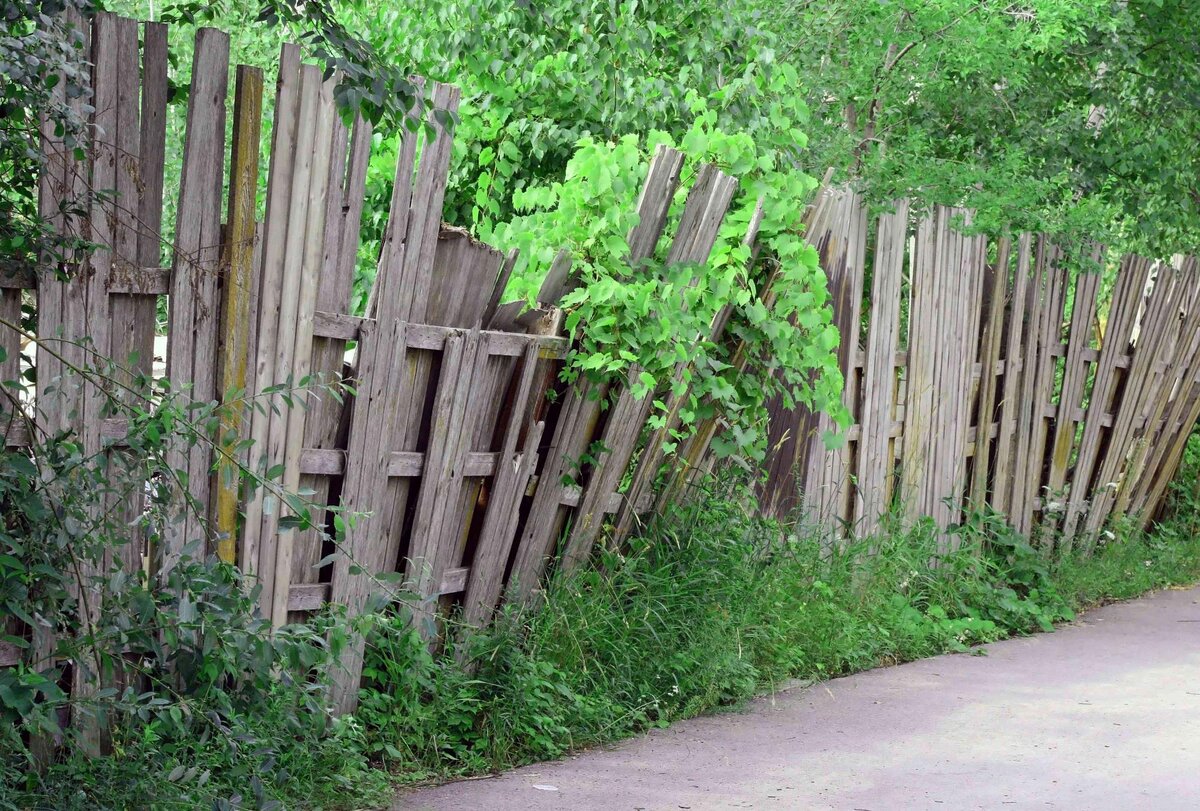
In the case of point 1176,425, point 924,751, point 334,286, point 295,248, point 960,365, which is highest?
point 295,248

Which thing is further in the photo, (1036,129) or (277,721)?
(1036,129)

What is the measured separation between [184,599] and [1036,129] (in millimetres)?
9183

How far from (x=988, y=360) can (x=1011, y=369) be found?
31 cm

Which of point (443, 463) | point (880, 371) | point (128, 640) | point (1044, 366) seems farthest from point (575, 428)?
point (1044, 366)

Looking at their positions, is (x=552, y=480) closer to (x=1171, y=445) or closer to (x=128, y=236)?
(x=128, y=236)

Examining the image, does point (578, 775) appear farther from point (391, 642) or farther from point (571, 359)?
point (571, 359)

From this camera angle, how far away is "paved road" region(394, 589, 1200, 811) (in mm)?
4750

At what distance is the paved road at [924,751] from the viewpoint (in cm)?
475

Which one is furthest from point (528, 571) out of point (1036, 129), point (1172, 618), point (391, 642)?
point (1036, 129)

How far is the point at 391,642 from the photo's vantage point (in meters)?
4.86

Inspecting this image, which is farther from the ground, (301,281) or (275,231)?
(275,231)

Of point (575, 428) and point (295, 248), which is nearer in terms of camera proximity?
point (295, 248)

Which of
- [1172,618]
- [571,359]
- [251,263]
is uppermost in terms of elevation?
[251,263]

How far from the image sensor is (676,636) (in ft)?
18.8
